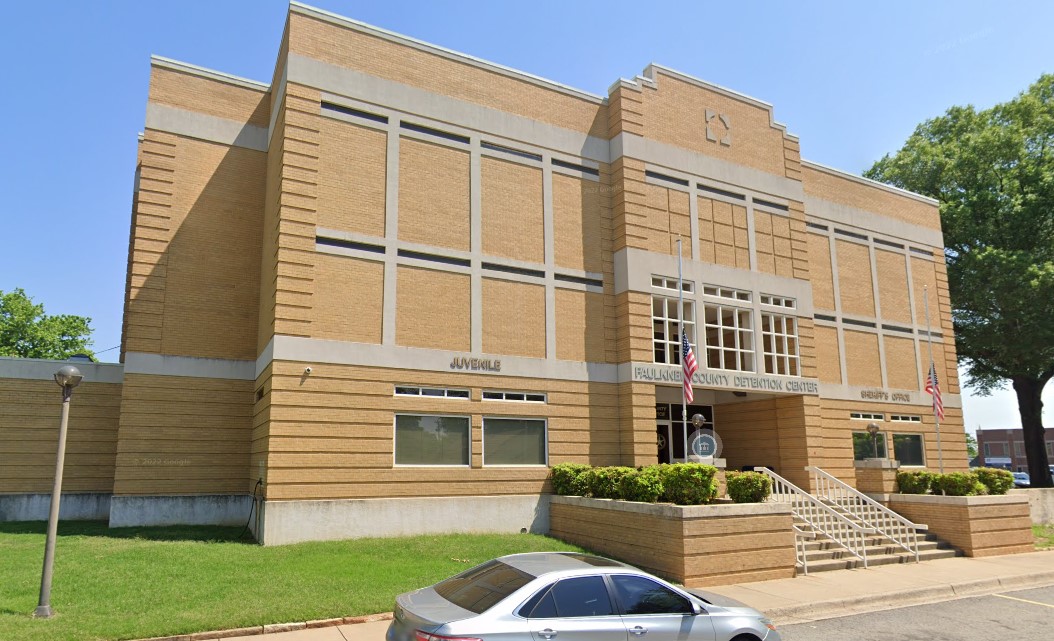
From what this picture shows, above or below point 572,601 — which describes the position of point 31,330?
above

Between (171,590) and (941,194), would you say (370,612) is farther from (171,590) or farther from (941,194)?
(941,194)

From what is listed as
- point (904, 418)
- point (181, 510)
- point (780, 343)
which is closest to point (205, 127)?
point (181, 510)

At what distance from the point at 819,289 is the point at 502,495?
16685 mm

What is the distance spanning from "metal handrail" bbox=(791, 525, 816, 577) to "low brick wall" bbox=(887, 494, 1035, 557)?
4.90 m

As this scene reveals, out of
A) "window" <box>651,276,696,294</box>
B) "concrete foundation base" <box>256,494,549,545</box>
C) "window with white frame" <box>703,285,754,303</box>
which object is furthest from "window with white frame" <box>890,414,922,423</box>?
"concrete foundation base" <box>256,494,549,545</box>

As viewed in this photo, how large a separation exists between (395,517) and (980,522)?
1621 centimetres

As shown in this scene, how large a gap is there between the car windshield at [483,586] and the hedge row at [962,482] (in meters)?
18.2

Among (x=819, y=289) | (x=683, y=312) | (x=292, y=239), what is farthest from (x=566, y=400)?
(x=819, y=289)

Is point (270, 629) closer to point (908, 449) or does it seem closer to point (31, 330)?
point (908, 449)

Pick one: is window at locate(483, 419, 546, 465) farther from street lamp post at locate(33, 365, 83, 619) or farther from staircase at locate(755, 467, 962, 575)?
street lamp post at locate(33, 365, 83, 619)

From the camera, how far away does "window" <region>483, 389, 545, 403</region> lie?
70.3 feet

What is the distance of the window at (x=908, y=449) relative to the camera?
3033 cm

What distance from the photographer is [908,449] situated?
3067cm

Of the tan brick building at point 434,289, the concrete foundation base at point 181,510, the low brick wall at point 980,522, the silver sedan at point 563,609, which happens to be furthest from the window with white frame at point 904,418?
the concrete foundation base at point 181,510
